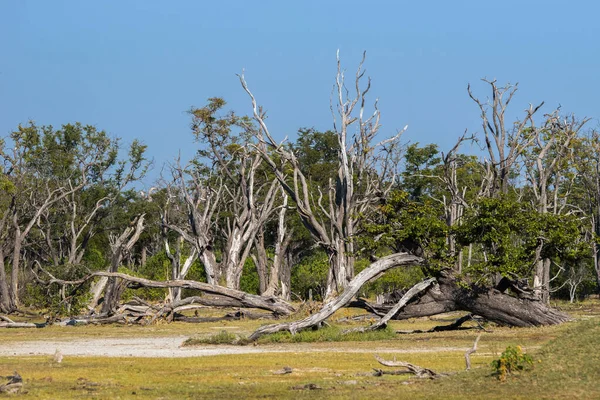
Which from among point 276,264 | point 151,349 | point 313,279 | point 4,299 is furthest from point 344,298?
point 313,279

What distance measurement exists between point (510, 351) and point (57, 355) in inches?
396

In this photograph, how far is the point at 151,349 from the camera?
2628cm

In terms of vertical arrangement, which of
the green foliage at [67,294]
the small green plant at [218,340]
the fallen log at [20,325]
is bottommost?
the small green plant at [218,340]

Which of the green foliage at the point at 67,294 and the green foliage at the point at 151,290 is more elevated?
the green foliage at the point at 151,290

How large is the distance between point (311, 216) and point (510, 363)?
91.8 feet

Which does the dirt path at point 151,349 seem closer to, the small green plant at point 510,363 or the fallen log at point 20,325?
the small green plant at point 510,363

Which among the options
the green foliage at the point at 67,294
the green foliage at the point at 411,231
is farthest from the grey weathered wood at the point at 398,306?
the green foliage at the point at 67,294

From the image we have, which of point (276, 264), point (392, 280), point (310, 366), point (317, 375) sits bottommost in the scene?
point (317, 375)

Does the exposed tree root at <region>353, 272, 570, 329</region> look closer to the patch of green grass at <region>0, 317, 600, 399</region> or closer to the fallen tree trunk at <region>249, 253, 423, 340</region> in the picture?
the fallen tree trunk at <region>249, 253, 423, 340</region>

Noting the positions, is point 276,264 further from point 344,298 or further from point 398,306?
point 344,298

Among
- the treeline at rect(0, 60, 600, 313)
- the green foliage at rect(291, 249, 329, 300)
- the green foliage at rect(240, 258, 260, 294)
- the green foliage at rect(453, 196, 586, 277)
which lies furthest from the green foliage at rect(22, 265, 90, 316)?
the green foliage at rect(240, 258, 260, 294)

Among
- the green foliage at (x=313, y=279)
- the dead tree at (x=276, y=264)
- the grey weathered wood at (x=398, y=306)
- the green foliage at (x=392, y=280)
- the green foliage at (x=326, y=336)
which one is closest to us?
the green foliage at (x=326, y=336)

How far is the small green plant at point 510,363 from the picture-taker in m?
16.5

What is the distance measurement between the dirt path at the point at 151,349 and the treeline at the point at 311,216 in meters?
5.47
